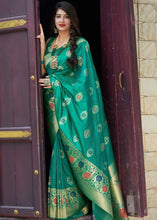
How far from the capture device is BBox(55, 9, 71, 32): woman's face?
3816 millimetres

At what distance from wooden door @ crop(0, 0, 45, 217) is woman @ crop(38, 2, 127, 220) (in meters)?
0.14

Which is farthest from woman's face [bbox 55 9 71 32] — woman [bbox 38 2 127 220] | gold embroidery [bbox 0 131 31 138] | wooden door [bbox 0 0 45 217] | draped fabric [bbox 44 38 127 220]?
gold embroidery [bbox 0 131 31 138]

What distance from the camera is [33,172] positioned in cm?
353

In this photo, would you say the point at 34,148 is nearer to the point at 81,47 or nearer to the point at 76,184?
the point at 76,184

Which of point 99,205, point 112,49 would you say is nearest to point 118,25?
point 112,49

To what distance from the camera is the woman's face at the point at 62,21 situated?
3.82 meters

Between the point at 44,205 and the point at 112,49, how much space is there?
1418 mm

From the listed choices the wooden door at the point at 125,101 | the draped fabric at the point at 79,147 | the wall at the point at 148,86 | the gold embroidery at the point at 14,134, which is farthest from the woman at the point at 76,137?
the wall at the point at 148,86

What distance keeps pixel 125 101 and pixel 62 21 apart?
858 millimetres

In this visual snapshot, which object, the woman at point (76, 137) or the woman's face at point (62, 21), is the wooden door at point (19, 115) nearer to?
the woman at point (76, 137)

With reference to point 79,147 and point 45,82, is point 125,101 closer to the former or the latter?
point 79,147

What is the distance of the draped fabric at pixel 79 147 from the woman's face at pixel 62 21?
0.19m

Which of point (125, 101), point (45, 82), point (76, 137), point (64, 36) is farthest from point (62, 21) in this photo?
point (76, 137)

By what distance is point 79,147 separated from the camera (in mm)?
3586
